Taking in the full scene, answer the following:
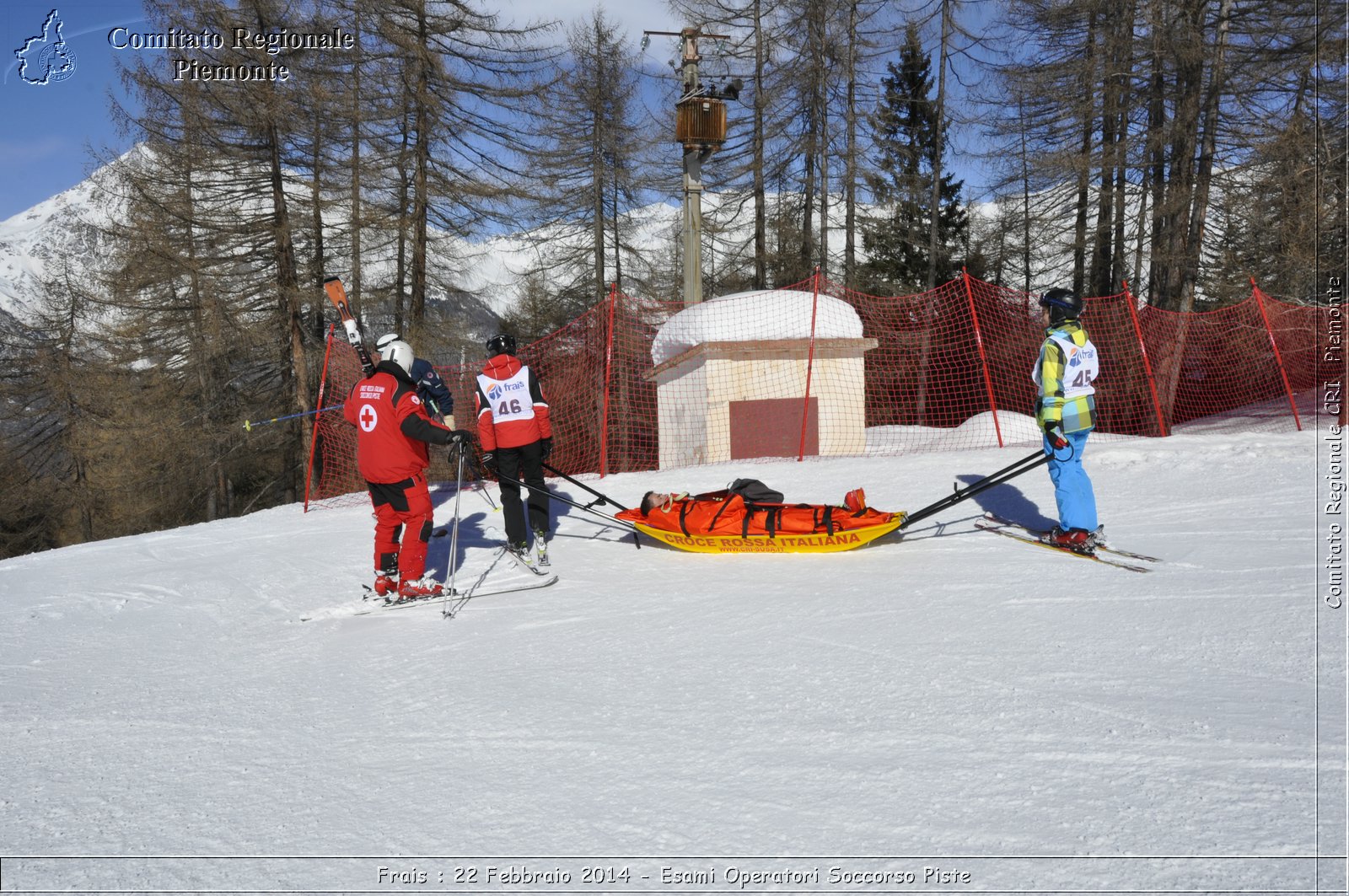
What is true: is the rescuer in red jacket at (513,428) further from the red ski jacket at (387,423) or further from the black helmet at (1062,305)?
the black helmet at (1062,305)

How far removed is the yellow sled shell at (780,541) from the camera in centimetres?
540

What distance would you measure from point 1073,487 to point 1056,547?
1.39 ft

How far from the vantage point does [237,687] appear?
3.61m

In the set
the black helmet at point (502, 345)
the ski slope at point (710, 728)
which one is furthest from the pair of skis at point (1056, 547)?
the black helmet at point (502, 345)

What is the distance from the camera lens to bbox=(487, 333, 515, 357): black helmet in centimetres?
581

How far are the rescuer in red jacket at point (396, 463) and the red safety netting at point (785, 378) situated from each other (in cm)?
425

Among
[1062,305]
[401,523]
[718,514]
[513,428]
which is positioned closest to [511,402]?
[513,428]

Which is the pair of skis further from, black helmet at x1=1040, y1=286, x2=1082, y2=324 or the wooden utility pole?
the wooden utility pole

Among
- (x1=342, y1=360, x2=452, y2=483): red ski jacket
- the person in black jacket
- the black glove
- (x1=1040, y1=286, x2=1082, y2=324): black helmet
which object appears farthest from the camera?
the person in black jacket

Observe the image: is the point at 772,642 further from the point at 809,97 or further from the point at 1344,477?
the point at 809,97

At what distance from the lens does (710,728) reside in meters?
2.87

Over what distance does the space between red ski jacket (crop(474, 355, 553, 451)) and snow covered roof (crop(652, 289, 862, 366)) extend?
5174 millimetres

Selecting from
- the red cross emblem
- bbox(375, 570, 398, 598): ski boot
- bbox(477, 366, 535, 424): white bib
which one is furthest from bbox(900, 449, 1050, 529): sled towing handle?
the red cross emblem

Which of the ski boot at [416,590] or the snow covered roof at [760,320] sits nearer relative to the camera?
the ski boot at [416,590]
